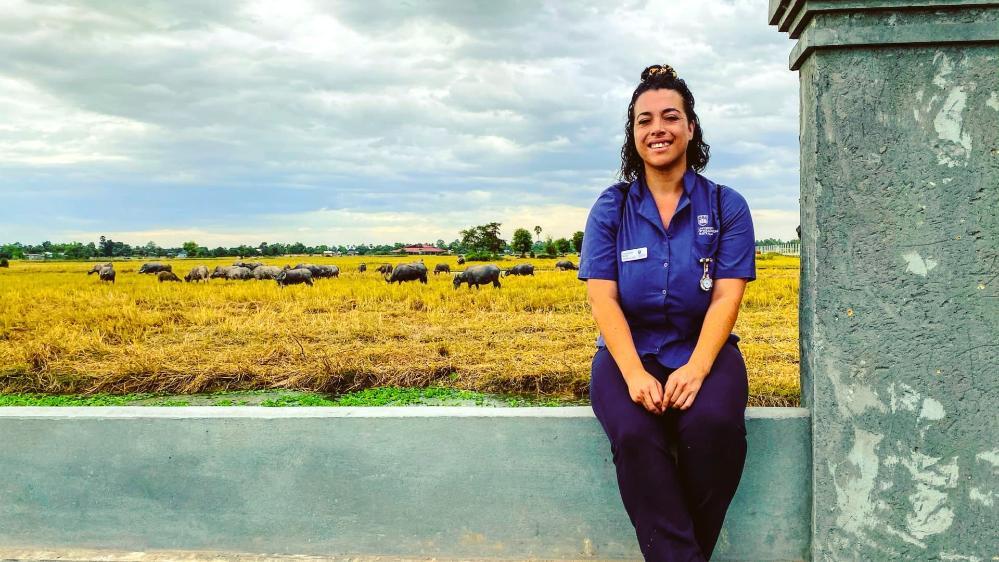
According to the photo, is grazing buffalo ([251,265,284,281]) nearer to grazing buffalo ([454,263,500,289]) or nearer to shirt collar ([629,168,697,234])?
grazing buffalo ([454,263,500,289])

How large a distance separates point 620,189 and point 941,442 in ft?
4.22

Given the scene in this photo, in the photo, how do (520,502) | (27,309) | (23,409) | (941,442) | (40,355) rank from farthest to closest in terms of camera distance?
1. (27,309)
2. (40,355)
3. (23,409)
4. (520,502)
5. (941,442)

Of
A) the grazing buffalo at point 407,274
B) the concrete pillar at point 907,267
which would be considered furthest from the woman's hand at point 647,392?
the grazing buffalo at point 407,274

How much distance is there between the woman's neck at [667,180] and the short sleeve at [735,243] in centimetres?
16

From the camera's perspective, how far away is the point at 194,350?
17.3 ft

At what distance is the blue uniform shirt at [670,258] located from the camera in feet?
7.29

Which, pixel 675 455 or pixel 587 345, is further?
pixel 587 345

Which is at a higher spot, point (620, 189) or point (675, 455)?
point (620, 189)

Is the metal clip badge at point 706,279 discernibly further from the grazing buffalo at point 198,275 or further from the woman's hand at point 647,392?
the grazing buffalo at point 198,275

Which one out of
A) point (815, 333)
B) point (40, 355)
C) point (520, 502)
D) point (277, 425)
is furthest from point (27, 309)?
point (815, 333)

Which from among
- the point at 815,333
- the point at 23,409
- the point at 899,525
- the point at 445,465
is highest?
the point at 815,333

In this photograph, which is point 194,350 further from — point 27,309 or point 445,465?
point 27,309

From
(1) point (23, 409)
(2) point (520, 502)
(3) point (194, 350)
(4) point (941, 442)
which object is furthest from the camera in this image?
(3) point (194, 350)

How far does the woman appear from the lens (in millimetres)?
2004
